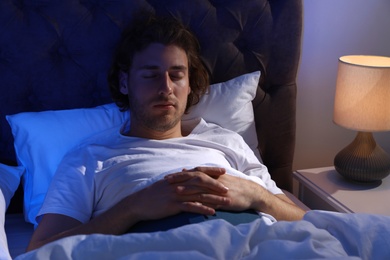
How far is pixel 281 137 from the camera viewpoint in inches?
84.9

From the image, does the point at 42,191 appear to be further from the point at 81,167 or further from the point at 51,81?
the point at 51,81

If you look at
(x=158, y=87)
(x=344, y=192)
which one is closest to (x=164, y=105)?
(x=158, y=87)

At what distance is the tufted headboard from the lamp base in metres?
0.28

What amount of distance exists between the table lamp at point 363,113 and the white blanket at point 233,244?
0.80 m

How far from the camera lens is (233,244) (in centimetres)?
114

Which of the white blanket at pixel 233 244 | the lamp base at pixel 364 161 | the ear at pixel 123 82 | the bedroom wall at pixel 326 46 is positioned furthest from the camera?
the bedroom wall at pixel 326 46

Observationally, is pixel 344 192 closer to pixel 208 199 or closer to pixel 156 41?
pixel 208 199

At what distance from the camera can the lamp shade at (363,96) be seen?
1918 mm

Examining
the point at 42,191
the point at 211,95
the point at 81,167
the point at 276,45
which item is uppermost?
the point at 276,45

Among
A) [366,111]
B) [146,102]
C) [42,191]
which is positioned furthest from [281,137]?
[42,191]

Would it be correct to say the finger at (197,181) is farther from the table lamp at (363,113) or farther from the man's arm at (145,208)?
the table lamp at (363,113)

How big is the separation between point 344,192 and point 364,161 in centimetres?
14

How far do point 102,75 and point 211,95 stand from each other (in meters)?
0.40

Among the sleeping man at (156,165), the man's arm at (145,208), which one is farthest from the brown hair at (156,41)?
the man's arm at (145,208)
